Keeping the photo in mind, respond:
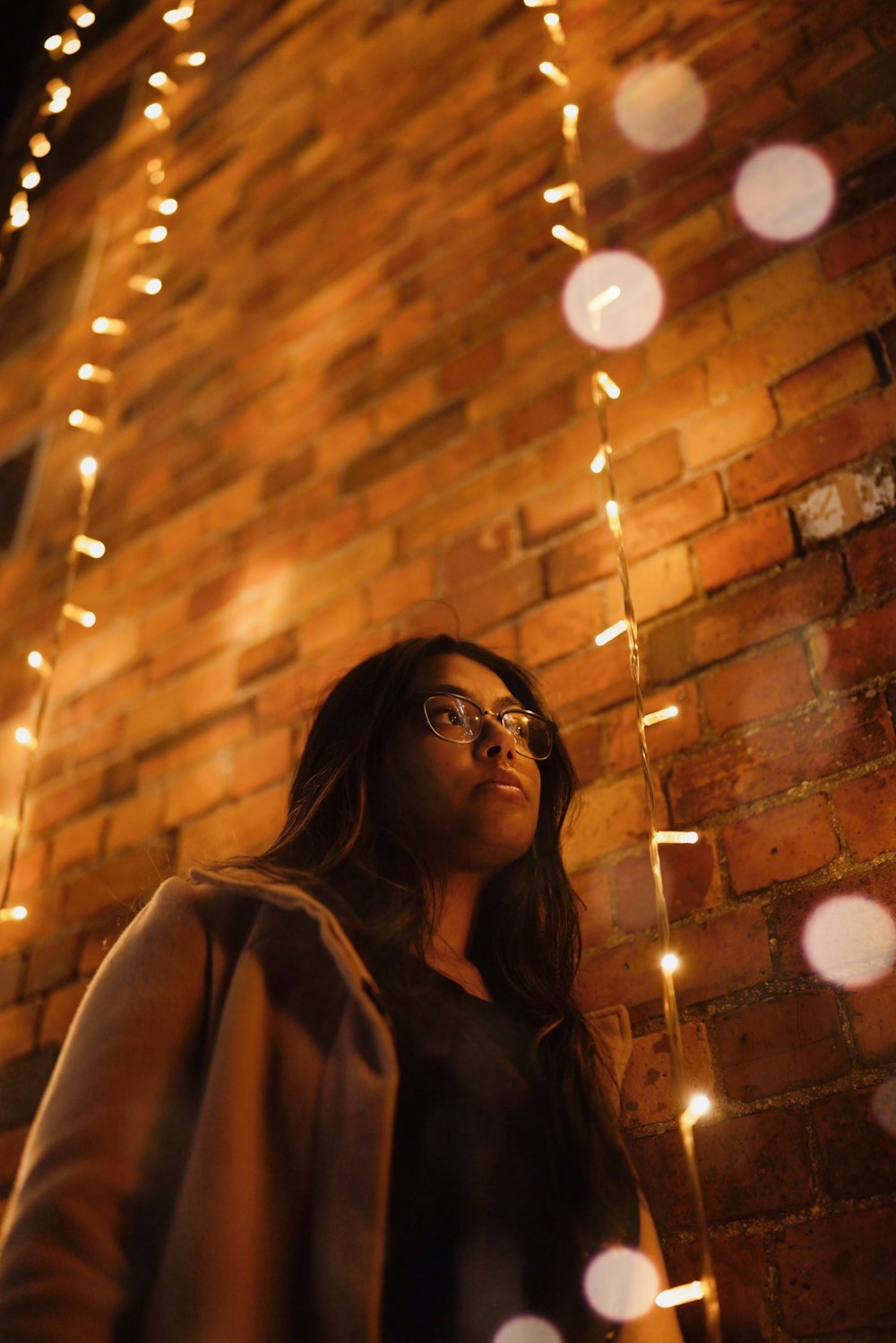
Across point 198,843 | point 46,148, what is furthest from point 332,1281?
point 46,148

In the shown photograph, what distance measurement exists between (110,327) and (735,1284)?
2.44 meters

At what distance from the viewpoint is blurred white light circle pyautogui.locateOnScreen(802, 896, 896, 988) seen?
3.30ft

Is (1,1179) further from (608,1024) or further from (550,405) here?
(550,405)

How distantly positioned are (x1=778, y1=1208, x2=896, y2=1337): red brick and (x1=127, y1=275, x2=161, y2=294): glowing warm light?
8.02ft

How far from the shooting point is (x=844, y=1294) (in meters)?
0.91

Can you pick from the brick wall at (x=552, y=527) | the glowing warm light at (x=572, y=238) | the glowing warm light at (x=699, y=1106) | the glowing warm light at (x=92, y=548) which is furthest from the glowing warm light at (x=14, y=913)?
the glowing warm light at (x=572, y=238)

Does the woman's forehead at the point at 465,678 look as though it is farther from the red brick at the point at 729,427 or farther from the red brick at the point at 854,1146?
the red brick at the point at 854,1146

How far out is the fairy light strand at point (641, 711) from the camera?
2.81 ft

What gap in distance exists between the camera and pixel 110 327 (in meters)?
2.64

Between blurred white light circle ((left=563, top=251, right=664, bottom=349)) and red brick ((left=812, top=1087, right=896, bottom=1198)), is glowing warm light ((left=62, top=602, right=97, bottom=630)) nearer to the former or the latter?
blurred white light circle ((left=563, top=251, right=664, bottom=349))

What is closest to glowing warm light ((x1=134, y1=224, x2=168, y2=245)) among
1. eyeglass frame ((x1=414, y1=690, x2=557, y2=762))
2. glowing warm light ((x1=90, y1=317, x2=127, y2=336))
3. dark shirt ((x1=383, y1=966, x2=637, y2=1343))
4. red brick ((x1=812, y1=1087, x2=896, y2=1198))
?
glowing warm light ((x1=90, y1=317, x2=127, y2=336))

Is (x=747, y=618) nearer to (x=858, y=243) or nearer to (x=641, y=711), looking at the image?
(x=641, y=711)

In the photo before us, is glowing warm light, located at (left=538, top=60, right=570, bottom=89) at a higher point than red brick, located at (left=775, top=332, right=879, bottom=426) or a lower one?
higher

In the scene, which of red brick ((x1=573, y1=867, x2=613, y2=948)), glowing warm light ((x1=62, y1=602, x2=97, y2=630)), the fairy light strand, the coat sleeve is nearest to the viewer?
the coat sleeve
